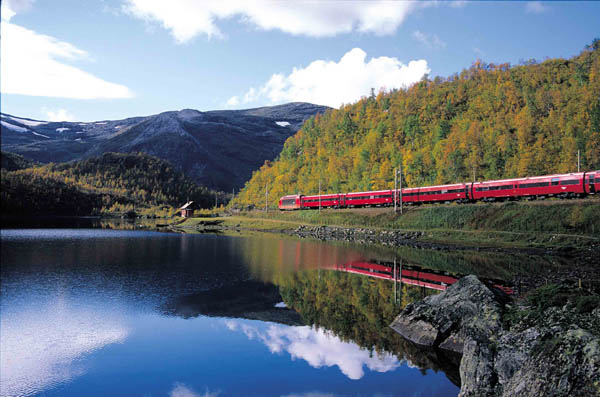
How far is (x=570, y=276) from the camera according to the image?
2953 centimetres

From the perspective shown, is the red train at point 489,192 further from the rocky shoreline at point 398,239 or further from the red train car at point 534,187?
the rocky shoreline at point 398,239

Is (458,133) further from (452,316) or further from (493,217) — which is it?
(452,316)

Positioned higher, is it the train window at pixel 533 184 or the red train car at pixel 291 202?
the train window at pixel 533 184

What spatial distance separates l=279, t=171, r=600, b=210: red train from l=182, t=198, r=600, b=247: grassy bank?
89.7 inches

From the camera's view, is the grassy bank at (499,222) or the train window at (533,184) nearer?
the grassy bank at (499,222)

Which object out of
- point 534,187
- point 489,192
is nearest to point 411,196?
point 489,192

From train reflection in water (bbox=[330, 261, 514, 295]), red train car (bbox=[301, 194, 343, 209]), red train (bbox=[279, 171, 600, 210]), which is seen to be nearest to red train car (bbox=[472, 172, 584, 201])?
red train (bbox=[279, 171, 600, 210])

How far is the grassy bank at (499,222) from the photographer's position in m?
47.4

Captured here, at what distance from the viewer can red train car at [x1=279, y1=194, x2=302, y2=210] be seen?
10356 centimetres

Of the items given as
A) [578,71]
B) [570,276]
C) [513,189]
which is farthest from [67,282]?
[578,71]

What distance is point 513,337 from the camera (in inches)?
526

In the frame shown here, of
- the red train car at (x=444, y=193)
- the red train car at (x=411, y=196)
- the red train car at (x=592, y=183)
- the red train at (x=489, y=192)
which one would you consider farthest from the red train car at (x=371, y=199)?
the red train car at (x=592, y=183)

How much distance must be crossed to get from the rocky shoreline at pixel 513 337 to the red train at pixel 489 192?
145 feet

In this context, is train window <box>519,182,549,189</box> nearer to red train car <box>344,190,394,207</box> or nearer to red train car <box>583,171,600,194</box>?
red train car <box>583,171,600,194</box>
